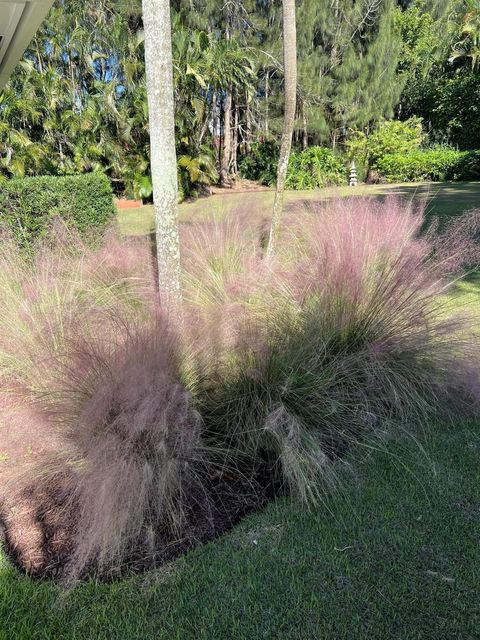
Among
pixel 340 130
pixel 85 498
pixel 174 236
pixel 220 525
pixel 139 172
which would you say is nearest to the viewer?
pixel 85 498

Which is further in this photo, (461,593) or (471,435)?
(471,435)

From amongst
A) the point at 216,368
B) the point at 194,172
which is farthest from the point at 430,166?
the point at 216,368

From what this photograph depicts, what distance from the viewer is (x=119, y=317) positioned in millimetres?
2971

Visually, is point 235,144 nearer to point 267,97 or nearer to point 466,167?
point 267,97

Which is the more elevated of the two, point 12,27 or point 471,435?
point 12,27

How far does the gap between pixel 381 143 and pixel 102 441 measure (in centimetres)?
2270

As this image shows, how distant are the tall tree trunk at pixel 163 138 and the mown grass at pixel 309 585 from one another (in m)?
1.51

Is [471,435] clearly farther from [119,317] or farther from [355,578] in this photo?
[119,317]

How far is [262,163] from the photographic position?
2308 cm

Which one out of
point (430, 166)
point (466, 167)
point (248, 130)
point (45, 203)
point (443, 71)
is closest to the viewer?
point (45, 203)

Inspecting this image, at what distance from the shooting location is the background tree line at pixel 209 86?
16.1m

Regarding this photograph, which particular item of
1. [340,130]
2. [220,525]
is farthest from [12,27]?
[340,130]

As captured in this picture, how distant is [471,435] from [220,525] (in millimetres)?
1728

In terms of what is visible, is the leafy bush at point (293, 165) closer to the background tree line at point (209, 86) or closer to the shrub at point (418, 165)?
the background tree line at point (209, 86)
